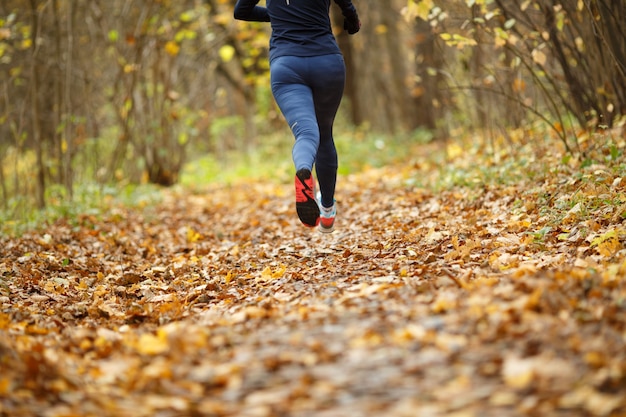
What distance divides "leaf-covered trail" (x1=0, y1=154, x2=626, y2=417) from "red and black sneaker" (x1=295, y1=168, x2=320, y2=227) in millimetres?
335

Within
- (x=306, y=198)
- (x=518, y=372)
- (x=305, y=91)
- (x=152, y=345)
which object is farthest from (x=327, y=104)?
(x=518, y=372)

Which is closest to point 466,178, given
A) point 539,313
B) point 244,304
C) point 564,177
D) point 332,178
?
point 564,177

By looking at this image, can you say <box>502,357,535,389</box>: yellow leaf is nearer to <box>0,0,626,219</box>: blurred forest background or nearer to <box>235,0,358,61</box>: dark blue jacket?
<box>235,0,358,61</box>: dark blue jacket

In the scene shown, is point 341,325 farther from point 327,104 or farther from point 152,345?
point 327,104

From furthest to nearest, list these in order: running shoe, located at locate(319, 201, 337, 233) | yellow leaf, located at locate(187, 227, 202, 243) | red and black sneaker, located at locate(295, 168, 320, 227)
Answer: yellow leaf, located at locate(187, 227, 202, 243) → running shoe, located at locate(319, 201, 337, 233) → red and black sneaker, located at locate(295, 168, 320, 227)

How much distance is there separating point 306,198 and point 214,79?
14501 millimetres

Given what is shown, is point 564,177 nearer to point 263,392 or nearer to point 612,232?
point 612,232

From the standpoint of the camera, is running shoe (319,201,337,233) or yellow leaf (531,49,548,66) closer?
running shoe (319,201,337,233)

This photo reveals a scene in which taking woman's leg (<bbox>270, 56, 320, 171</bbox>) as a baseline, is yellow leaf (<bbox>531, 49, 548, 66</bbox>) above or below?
above

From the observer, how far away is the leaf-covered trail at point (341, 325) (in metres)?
1.90

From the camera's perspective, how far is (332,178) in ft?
14.9

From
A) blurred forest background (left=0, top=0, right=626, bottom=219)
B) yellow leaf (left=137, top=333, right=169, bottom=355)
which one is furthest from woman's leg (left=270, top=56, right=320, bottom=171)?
blurred forest background (left=0, top=0, right=626, bottom=219)

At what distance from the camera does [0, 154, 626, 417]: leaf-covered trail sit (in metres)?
1.90

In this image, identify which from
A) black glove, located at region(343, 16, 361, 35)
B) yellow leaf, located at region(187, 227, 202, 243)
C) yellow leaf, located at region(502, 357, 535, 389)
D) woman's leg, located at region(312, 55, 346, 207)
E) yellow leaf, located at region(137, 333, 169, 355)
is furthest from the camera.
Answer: yellow leaf, located at region(187, 227, 202, 243)
